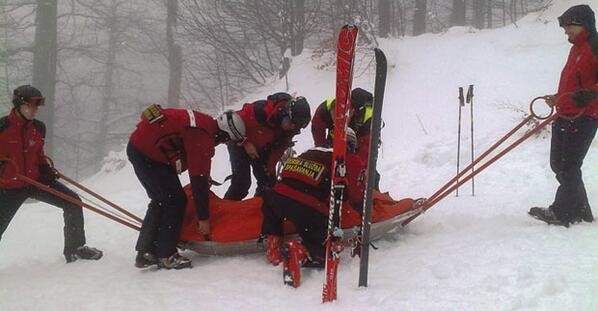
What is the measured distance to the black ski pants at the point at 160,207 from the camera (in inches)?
174

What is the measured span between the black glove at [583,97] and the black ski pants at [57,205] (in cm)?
443

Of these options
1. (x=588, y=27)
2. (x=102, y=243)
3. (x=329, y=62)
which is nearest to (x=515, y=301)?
(x=588, y=27)

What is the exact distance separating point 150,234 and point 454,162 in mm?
4500

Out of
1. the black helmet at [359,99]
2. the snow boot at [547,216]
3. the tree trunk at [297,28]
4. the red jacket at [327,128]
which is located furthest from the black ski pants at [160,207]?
the tree trunk at [297,28]

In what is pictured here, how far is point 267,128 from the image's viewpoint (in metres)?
4.97

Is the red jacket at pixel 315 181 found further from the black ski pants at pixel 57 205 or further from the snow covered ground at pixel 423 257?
the black ski pants at pixel 57 205

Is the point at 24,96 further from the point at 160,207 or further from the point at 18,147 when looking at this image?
the point at 160,207

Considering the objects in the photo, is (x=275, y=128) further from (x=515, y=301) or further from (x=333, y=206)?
(x=515, y=301)

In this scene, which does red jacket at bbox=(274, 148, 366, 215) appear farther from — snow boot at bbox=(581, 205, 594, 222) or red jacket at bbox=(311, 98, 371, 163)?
snow boot at bbox=(581, 205, 594, 222)

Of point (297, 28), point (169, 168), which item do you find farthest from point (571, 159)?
point (297, 28)

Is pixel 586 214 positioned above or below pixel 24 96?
below

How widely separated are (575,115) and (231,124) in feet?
9.25

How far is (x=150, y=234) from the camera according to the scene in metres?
4.46

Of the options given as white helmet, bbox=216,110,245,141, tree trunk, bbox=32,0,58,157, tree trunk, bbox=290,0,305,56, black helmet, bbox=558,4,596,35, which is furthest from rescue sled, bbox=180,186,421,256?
tree trunk, bbox=32,0,58,157
